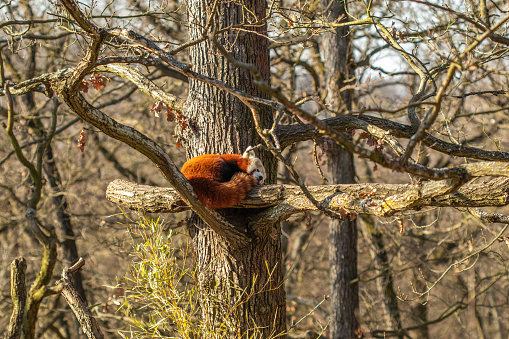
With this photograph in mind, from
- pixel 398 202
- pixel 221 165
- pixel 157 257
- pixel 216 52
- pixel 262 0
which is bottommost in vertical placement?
pixel 157 257

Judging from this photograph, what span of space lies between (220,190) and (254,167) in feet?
1.12

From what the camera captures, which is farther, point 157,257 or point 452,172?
point 157,257

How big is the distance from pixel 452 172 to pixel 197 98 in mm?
2260

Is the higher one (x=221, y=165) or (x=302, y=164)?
(x=302, y=164)

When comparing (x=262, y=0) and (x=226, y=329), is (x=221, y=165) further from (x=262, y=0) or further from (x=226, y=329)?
(x=262, y=0)

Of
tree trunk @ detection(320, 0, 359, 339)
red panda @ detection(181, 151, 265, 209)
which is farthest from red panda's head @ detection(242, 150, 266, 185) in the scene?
tree trunk @ detection(320, 0, 359, 339)

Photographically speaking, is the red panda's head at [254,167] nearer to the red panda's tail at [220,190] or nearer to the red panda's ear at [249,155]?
the red panda's ear at [249,155]

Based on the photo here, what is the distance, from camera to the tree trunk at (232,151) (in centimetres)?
326

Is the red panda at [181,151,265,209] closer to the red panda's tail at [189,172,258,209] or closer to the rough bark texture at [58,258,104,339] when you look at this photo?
the red panda's tail at [189,172,258,209]

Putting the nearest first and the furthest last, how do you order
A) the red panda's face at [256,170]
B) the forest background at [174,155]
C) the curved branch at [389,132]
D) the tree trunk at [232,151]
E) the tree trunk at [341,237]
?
the curved branch at [389,132]
the red panda's face at [256,170]
the tree trunk at [232,151]
the forest background at [174,155]
the tree trunk at [341,237]

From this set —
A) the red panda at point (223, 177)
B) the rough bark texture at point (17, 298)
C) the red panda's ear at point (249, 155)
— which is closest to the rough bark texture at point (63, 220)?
the rough bark texture at point (17, 298)

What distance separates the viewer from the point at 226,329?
3.12 metres

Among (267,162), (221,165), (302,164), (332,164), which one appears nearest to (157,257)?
(221,165)

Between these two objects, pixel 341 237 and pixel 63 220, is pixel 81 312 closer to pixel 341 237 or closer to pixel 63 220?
pixel 341 237
